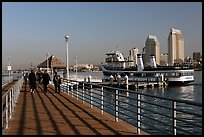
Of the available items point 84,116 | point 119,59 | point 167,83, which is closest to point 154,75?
point 167,83

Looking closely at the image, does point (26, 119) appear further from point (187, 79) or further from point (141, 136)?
point (187, 79)

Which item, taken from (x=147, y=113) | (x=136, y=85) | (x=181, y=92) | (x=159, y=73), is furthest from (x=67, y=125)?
(x=159, y=73)

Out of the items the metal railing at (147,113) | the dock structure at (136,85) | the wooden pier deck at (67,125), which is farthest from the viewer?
the dock structure at (136,85)

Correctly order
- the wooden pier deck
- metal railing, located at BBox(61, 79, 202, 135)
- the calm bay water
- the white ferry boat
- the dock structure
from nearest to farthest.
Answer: metal railing, located at BBox(61, 79, 202, 135) < the wooden pier deck < the calm bay water < the dock structure < the white ferry boat

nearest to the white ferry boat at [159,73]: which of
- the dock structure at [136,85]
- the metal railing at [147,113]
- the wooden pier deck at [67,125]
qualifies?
the dock structure at [136,85]

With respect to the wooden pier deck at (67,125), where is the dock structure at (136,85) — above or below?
below

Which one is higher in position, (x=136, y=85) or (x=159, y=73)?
(x=159, y=73)

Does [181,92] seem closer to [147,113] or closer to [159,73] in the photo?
[159,73]

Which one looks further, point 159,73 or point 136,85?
point 159,73

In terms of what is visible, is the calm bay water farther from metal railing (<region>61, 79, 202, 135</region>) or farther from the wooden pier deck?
the wooden pier deck

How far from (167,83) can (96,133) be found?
6477cm

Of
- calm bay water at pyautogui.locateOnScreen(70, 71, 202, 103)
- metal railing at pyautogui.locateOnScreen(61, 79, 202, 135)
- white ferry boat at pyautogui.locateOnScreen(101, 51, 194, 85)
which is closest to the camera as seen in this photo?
metal railing at pyautogui.locateOnScreen(61, 79, 202, 135)

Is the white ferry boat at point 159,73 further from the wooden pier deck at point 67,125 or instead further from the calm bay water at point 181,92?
the wooden pier deck at point 67,125

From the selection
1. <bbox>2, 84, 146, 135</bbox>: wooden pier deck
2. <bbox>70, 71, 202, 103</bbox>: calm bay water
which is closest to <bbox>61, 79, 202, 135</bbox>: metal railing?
<bbox>2, 84, 146, 135</bbox>: wooden pier deck
